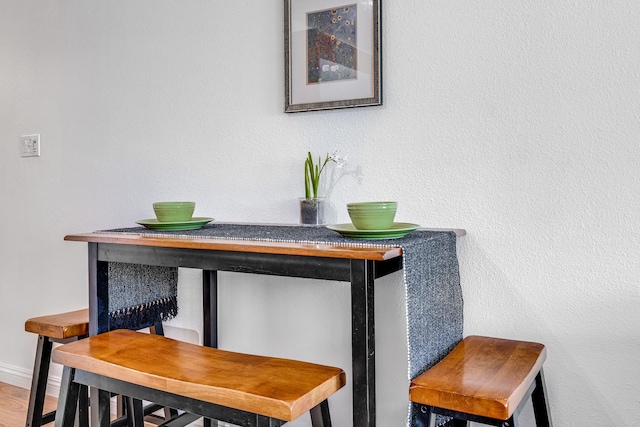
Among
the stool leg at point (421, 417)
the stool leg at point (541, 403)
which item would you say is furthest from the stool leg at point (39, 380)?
the stool leg at point (541, 403)

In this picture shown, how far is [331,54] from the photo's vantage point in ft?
5.47

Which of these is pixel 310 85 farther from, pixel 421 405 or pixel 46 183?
pixel 46 183

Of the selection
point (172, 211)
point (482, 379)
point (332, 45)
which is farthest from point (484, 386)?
point (332, 45)

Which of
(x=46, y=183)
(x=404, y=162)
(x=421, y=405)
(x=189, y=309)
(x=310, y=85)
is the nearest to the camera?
(x=421, y=405)

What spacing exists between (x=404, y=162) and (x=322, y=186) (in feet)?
0.93

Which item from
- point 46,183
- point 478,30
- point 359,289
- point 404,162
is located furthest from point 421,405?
point 46,183

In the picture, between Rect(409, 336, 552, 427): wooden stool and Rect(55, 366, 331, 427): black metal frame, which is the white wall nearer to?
Rect(409, 336, 552, 427): wooden stool

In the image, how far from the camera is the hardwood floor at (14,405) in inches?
83.8

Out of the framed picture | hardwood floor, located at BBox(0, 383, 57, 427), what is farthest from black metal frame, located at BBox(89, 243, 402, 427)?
hardwood floor, located at BBox(0, 383, 57, 427)

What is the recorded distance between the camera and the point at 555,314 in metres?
1.40

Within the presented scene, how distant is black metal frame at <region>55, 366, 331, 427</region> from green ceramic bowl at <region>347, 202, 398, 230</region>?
1.43 feet

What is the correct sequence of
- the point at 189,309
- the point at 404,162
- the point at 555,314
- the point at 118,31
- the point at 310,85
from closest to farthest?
the point at 555,314, the point at 404,162, the point at 310,85, the point at 189,309, the point at 118,31

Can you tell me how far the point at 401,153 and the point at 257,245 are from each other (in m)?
0.57

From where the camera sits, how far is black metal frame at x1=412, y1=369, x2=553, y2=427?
1.03 meters
